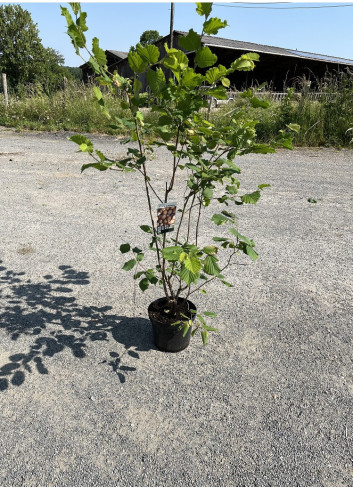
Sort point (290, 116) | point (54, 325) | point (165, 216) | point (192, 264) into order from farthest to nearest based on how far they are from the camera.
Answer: point (290, 116) < point (54, 325) < point (165, 216) < point (192, 264)

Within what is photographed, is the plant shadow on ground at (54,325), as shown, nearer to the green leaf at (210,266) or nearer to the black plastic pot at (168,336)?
the black plastic pot at (168,336)

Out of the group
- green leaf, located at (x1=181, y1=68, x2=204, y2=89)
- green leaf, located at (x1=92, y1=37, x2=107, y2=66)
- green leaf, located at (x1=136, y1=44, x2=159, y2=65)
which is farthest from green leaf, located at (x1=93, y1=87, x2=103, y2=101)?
green leaf, located at (x1=181, y1=68, x2=204, y2=89)

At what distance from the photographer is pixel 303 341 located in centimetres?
230

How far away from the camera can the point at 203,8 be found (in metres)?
1.25

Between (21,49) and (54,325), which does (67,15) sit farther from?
(21,49)

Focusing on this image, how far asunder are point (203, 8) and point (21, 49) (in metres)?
33.3

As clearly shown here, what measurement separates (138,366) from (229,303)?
0.90 m

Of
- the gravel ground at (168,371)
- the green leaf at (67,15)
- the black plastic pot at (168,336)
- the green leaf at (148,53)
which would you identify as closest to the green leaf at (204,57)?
the green leaf at (148,53)

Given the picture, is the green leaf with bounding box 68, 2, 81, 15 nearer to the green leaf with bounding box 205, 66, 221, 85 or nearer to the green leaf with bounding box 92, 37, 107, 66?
the green leaf with bounding box 92, 37, 107, 66

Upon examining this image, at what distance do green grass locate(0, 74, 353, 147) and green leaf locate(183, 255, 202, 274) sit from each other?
21.0 ft

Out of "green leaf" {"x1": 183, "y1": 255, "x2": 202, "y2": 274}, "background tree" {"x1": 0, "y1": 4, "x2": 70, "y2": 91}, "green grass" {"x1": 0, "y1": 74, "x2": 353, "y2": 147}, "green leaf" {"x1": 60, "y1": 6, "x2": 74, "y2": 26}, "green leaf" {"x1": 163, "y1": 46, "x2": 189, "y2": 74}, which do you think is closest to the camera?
"green leaf" {"x1": 60, "y1": 6, "x2": 74, "y2": 26}

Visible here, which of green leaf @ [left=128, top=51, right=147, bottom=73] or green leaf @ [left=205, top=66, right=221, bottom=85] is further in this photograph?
green leaf @ [left=205, top=66, right=221, bottom=85]

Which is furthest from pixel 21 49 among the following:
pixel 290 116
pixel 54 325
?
pixel 54 325

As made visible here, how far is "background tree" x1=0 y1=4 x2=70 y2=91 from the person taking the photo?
27.7 m
